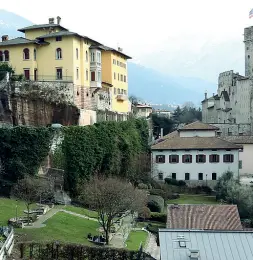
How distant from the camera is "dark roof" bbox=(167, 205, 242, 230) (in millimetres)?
35469

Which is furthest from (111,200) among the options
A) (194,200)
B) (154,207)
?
(194,200)

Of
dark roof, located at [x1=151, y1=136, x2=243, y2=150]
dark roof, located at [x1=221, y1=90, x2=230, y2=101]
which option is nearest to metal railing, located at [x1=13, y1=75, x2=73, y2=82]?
dark roof, located at [x1=151, y1=136, x2=243, y2=150]

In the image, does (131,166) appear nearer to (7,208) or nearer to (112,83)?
(112,83)

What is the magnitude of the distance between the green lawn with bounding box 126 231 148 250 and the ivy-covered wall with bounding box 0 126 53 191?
12.2m

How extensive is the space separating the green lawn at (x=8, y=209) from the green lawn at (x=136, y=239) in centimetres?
858

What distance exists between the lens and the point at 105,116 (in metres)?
64.2

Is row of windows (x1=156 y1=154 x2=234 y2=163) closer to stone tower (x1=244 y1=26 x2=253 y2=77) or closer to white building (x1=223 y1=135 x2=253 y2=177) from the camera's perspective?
white building (x1=223 y1=135 x2=253 y2=177)

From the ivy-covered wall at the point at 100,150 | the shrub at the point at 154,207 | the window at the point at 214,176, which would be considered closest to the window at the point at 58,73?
the ivy-covered wall at the point at 100,150

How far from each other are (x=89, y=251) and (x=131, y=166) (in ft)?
108

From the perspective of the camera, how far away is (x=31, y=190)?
1660 inches

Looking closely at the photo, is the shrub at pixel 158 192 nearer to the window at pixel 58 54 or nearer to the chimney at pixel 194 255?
the window at pixel 58 54

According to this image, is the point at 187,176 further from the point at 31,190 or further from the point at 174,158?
the point at 31,190

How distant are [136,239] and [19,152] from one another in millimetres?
15075

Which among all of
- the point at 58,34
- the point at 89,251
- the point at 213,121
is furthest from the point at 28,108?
the point at 213,121
